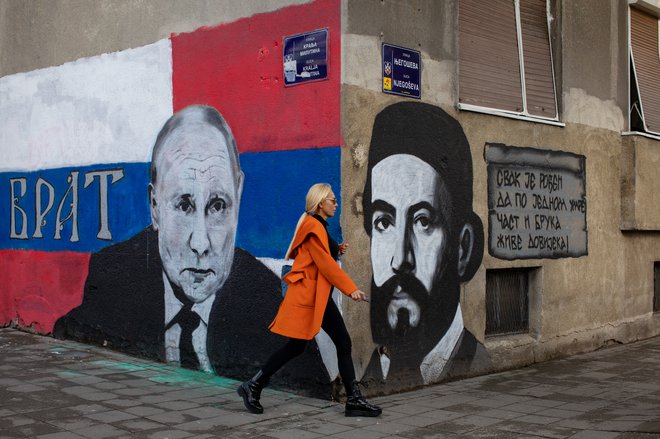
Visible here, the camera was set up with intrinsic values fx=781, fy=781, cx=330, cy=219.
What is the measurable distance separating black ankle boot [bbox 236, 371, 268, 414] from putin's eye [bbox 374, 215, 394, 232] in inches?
64.1

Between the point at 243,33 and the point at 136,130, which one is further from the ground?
the point at 243,33

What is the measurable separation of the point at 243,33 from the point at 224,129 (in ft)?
3.02

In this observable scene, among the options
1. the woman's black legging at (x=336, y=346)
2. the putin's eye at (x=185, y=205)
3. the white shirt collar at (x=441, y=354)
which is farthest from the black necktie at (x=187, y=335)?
the white shirt collar at (x=441, y=354)

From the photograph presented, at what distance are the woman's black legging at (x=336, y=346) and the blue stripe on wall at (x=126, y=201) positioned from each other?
785 mm

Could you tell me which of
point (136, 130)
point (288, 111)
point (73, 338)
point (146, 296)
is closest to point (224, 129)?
point (288, 111)

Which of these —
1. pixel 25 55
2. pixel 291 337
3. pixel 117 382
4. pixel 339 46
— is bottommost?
pixel 117 382

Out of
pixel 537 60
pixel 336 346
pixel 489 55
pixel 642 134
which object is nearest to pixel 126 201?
pixel 336 346

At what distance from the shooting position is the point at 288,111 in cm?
688

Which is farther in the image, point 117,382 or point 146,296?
point 146,296

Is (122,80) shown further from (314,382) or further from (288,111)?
(314,382)

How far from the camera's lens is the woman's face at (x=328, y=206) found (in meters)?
6.00

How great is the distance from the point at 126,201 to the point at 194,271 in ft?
4.61

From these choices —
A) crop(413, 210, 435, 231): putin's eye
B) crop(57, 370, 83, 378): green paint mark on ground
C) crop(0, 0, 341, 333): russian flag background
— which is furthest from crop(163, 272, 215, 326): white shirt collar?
crop(413, 210, 435, 231): putin's eye

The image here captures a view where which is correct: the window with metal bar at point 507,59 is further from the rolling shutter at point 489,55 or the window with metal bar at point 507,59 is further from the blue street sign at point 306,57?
the blue street sign at point 306,57
